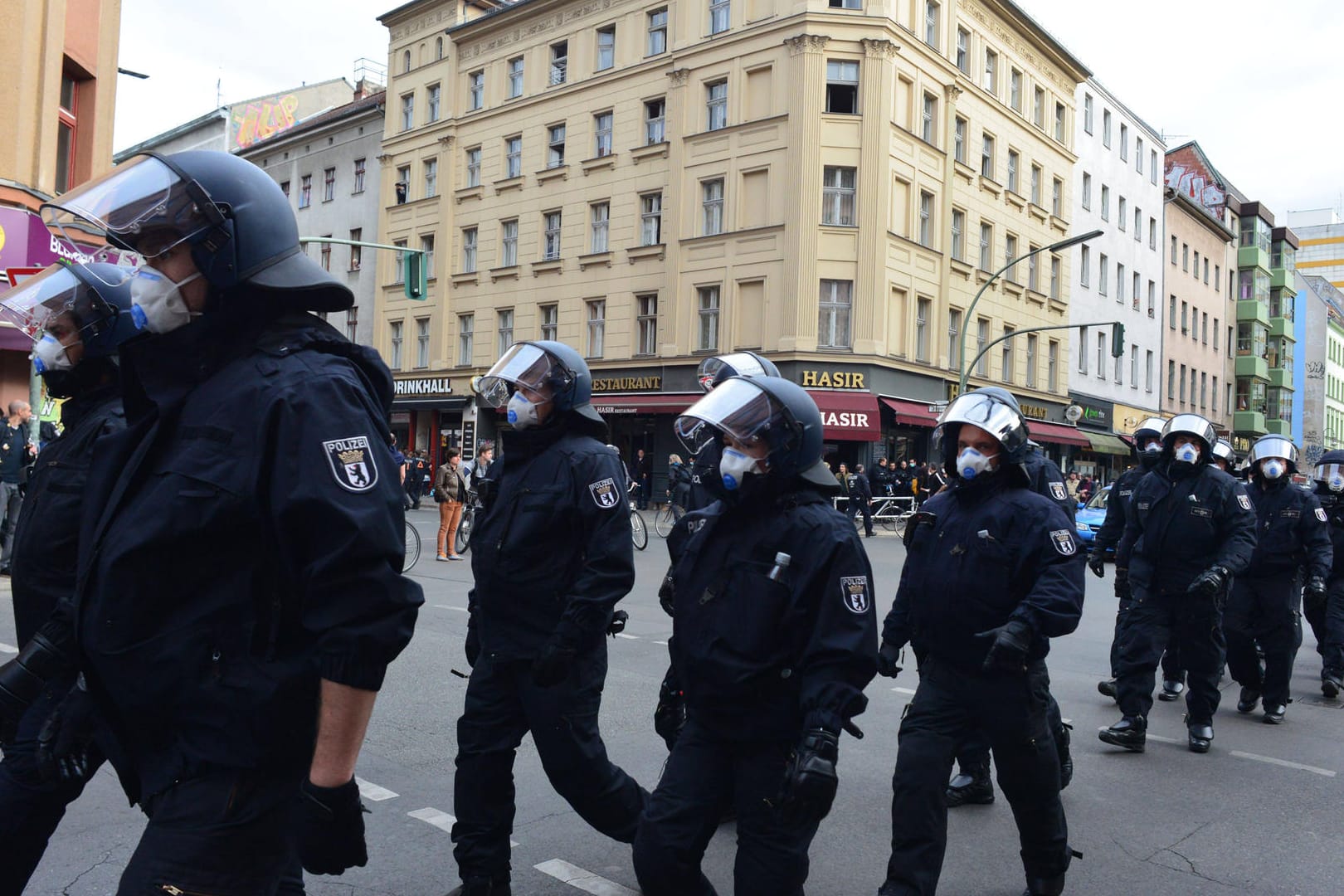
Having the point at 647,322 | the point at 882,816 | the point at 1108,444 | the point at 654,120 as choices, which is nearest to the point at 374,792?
the point at 882,816

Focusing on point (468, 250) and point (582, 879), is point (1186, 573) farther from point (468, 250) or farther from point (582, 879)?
point (468, 250)

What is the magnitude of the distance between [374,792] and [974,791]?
2759 millimetres

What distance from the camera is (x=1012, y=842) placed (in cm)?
468

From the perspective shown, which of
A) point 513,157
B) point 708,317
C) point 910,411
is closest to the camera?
point 910,411

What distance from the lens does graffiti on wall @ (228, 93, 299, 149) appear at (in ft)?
167

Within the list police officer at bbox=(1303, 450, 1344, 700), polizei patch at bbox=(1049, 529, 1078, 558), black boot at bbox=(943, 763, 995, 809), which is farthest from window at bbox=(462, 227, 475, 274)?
polizei patch at bbox=(1049, 529, 1078, 558)

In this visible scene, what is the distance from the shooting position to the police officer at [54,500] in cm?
272

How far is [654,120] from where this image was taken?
103 ft

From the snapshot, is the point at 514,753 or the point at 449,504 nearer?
the point at 514,753

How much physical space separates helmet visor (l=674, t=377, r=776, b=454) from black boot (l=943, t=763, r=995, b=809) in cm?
268

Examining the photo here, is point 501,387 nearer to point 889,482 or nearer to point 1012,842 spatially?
point 1012,842

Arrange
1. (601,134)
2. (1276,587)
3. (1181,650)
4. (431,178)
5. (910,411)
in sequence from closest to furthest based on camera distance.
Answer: (1181,650), (1276,587), (910,411), (601,134), (431,178)

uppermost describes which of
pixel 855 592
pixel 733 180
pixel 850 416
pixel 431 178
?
pixel 431 178

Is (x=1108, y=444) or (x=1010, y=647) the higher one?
(x=1108, y=444)
